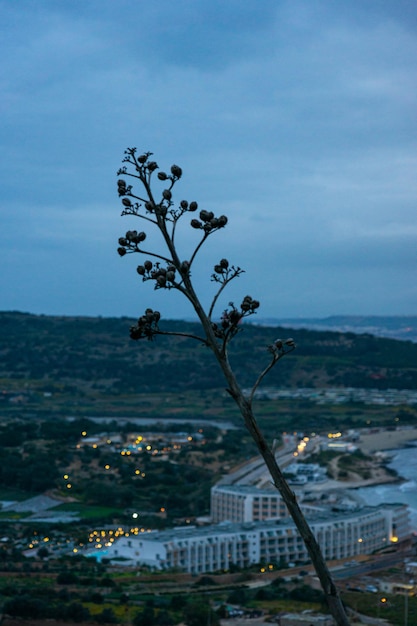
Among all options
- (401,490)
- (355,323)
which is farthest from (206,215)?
(355,323)

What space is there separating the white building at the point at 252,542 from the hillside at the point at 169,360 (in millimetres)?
44448

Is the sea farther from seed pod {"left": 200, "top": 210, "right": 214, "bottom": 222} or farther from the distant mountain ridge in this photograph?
the distant mountain ridge

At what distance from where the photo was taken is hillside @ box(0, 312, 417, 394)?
251ft

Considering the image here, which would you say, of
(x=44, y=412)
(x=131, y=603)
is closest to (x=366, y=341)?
(x=44, y=412)

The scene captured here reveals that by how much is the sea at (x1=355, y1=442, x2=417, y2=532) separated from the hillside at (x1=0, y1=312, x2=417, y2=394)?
89.3ft

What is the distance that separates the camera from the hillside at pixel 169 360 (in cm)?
7662

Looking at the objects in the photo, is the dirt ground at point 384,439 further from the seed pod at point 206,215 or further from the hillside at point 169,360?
the seed pod at point 206,215

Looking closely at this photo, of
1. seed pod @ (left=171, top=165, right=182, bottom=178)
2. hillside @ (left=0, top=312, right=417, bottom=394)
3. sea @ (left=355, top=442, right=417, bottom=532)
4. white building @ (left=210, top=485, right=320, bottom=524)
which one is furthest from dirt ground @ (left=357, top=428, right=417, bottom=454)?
seed pod @ (left=171, top=165, right=182, bottom=178)

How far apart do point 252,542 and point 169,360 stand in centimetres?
5726

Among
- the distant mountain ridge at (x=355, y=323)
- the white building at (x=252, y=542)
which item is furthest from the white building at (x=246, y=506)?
the distant mountain ridge at (x=355, y=323)

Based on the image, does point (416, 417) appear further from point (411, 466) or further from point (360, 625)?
point (360, 625)

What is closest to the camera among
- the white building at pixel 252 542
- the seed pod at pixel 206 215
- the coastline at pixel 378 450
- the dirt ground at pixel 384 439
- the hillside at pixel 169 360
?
the seed pod at pixel 206 215

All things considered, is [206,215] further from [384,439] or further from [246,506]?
[384,439]

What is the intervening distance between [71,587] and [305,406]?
1712 inches
